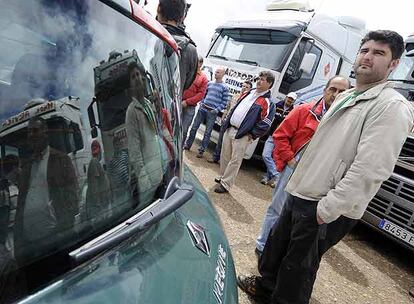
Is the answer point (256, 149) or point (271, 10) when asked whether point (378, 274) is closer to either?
point (256, 149)

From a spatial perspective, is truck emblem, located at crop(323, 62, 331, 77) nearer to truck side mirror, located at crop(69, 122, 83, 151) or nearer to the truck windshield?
the truck windshield

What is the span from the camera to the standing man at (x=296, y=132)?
3223mm

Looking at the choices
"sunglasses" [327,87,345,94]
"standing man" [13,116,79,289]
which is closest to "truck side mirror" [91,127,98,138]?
"standing man" [13,116,79,289]

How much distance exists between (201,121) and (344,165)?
205 inches

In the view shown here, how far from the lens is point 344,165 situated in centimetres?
215

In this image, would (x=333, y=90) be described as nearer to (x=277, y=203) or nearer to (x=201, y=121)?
(x=277, y=203)

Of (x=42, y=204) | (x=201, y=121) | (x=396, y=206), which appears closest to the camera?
(x=42, y=204)

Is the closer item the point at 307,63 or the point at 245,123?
the point at 245,123

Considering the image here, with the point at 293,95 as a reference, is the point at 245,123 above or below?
below

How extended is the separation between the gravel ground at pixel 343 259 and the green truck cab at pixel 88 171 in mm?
1928

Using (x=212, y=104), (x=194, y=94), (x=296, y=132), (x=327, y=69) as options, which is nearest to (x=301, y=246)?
(x=296, y=132)

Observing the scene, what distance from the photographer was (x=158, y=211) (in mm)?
1163

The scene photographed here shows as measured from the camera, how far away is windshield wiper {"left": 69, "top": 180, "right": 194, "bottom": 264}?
2.97 ft

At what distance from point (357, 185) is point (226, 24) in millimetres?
7070
